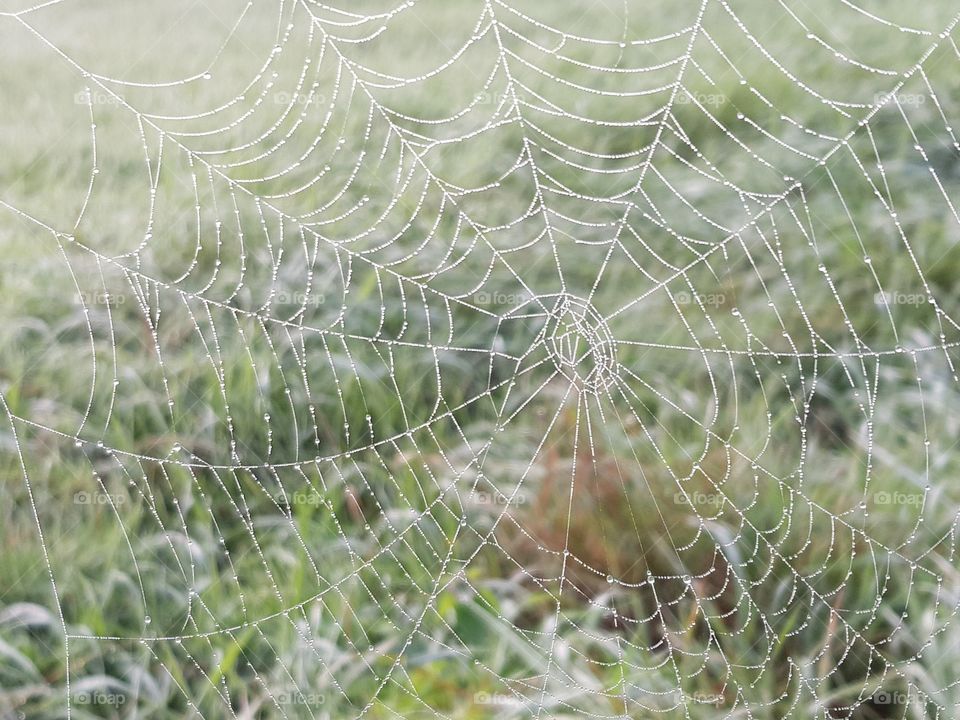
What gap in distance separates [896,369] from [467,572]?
0.68m

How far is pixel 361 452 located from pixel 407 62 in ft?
2.47

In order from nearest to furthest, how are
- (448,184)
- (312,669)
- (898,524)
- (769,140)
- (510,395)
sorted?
(312,669)
(898,524)
(510,395)
(448,184)
(769,140)

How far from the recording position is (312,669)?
1.16m

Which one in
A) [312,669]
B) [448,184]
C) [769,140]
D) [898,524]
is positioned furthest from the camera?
[769,140]

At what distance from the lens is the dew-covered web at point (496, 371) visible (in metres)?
1.17

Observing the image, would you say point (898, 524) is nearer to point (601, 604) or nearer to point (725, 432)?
point (725, 432)

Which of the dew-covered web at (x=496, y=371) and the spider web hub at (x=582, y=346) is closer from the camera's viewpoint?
the dew-covered web at (x=496, y=371)

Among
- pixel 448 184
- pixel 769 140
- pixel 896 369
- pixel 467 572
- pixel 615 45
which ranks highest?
pixel 615 45

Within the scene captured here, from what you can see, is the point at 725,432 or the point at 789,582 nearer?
the point at 789,582

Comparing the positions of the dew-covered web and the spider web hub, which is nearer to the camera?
the dew-covered web

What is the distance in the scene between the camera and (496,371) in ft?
4.58

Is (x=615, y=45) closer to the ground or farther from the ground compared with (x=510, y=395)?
farther from the ground

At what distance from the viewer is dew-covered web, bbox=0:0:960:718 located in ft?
3.85

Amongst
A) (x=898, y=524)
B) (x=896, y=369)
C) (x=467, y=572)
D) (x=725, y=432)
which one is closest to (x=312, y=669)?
(x=467, y=572)
